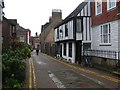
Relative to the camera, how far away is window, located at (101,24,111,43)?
57.6 feet

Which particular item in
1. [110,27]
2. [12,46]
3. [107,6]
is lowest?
[12,46]

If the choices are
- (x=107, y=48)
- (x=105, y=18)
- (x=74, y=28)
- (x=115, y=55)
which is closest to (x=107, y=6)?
(x=105, y=18)

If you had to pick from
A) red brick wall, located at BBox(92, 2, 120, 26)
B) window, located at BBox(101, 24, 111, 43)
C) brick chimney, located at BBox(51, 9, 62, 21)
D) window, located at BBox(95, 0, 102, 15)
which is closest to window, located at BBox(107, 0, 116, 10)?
red brick wall, located at BBox(92, 2, 120, 26)

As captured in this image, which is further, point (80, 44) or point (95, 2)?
point (80, 44)

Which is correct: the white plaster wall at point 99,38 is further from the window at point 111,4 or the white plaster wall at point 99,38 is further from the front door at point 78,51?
the front door at point 78,51

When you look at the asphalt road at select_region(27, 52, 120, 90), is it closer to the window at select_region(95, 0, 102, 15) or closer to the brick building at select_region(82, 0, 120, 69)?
the brick building at select_region(82, 0, 120, 69)

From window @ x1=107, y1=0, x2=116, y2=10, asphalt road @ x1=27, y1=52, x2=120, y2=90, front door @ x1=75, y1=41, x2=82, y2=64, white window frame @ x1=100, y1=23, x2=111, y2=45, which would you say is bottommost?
asphalt road @ x1=27, y1=52, x2=120, y2=90

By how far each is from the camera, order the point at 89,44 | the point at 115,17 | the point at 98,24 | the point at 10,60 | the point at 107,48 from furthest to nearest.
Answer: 1. the point at 89,44
2. the point at 98,24
3. the point at 107,48
4. the point at 115,17
5. the point at 10,60

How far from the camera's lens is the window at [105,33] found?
17.5 metres

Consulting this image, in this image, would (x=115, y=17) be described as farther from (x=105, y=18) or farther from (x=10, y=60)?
(x=10, y=60)

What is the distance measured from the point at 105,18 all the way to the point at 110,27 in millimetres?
1368

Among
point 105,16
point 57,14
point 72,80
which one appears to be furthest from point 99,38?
point 57,14

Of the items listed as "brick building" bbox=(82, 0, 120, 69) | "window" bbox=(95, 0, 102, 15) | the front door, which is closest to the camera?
"brick building" bbox=(82, 0, 120, 69)

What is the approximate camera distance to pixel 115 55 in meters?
15.3
